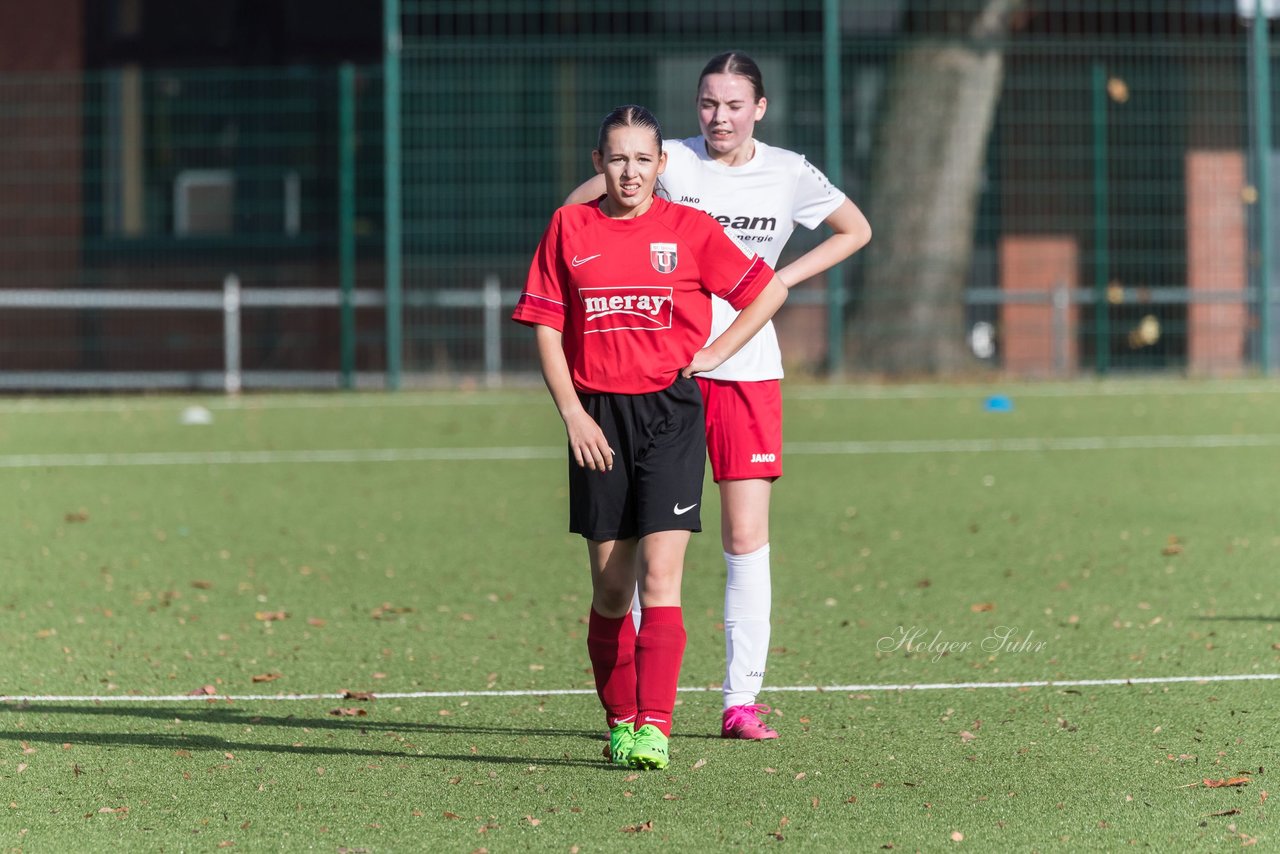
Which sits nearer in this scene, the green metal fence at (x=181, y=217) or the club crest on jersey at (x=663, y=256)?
the club crest on jersey at (x=663, y=256)

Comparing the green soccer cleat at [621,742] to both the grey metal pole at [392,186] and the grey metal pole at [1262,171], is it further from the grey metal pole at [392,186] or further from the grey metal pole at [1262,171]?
the grey metal pole at [1262,171]

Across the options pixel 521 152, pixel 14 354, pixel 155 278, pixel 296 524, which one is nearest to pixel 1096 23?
pixel 521 152

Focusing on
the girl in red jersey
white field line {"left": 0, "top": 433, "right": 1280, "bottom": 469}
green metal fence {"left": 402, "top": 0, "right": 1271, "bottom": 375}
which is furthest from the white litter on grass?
the girl in red jersey

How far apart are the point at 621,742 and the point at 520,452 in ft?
28.3

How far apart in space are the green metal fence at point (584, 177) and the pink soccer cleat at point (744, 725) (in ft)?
46.0

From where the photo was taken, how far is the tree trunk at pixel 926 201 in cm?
1938

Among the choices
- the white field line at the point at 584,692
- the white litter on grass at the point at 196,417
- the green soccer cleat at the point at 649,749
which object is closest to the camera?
the green soccer cleat at the point at 649,749

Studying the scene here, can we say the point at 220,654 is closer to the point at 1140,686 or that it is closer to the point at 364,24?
the point at 1140,686

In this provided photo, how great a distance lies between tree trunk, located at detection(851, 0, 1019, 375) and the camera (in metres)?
19.4

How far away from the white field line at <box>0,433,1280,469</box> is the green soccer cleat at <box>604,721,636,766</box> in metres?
8.06

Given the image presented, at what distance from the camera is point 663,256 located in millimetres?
4688

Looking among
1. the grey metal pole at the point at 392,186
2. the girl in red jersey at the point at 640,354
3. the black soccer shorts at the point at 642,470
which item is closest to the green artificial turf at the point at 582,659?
the girl in red jersey at the point at 640,354

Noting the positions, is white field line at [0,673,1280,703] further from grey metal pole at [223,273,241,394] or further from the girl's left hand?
grey metal pole at [223,273,241,394]

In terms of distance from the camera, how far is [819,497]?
1084 cm
